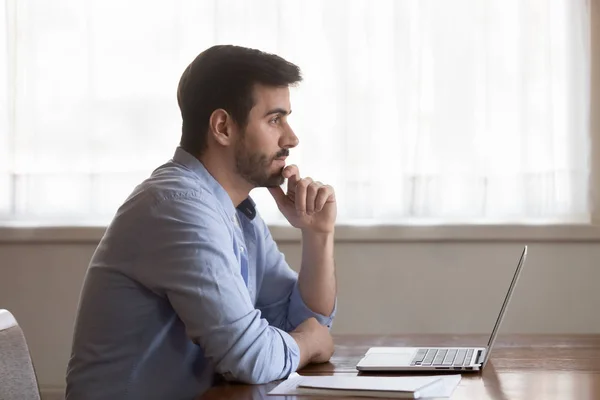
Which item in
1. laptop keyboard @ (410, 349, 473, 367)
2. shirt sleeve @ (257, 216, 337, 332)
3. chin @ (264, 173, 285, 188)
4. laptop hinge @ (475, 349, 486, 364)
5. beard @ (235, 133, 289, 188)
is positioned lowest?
laptop keyboard @ (410, 349, 473, 367)

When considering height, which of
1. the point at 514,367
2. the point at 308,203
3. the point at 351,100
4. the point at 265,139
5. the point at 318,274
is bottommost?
the point at 514,367

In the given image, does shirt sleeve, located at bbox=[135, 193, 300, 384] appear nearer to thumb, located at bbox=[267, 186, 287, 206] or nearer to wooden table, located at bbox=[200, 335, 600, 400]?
wooden table, located at bbox=[200, 335, 600, 400]

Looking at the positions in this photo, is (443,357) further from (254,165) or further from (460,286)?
(460,286)

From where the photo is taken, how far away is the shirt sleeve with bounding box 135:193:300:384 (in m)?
1.44

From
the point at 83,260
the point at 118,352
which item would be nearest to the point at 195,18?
the point at 83,260

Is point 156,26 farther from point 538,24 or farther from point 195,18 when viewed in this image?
point 538,24

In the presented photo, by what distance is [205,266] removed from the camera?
149 cm

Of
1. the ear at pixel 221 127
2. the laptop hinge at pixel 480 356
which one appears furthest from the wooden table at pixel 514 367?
the ear at pixel 221 127

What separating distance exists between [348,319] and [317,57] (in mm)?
918

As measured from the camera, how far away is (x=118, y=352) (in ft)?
5.13

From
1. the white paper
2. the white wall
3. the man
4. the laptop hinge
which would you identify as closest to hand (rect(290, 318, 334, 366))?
the man

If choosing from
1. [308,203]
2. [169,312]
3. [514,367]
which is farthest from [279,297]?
[514,367]

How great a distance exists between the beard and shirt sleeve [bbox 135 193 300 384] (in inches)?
10.0

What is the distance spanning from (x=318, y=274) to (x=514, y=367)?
1.77 ft
